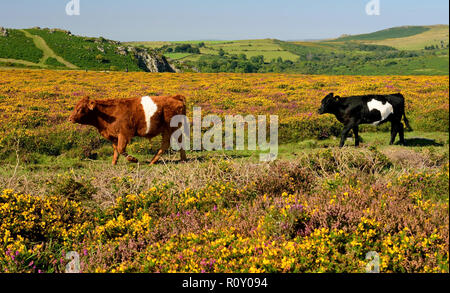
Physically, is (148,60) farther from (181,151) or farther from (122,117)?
(122,117)

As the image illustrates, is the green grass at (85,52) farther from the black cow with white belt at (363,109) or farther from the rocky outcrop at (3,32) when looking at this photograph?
the black cow with white belt at (363,109)

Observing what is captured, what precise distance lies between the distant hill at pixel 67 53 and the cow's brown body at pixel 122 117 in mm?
56995

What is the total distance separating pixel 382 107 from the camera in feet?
41.3

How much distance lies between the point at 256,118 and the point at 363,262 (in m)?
14.5

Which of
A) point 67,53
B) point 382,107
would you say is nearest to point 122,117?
point 382,107

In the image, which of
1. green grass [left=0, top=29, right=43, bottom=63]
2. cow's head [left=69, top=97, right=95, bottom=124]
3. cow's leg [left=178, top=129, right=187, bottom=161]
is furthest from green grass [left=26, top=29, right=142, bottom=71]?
cow's head [left=69, top=97, right=95, bottom=124]

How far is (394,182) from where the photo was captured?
670cm

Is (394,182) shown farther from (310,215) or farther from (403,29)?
(403,29)

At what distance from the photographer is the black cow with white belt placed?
12508mm

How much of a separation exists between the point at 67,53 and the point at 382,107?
7816 cm

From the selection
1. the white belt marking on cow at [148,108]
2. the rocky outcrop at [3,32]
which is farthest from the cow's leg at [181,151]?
the rocky outcrop at [3,32]

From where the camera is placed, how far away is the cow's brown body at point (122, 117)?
31.3ft
